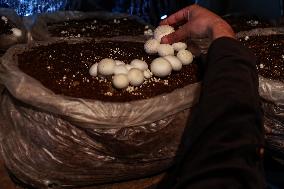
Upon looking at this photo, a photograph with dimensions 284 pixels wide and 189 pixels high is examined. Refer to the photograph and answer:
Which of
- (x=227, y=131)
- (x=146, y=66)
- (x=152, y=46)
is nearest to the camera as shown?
(x=227, y=131)

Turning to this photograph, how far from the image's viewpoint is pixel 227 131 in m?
0.79

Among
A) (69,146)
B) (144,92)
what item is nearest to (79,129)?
(69,146)

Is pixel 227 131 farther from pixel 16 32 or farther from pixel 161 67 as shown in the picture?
pixel 16 32

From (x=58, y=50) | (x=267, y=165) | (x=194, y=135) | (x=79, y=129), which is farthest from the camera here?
(x=267, y=165)

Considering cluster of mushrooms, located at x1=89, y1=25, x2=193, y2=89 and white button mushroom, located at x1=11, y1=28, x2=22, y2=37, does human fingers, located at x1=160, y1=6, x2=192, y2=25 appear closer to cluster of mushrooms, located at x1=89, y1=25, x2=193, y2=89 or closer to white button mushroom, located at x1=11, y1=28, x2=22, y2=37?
cluster of mushrooms, located at x1=89, y1=25, x2=193, y2=89

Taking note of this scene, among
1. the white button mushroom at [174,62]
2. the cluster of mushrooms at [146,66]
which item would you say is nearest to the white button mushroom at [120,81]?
the cluster of mushrooms at [146,66]

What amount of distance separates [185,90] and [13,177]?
28.7 inches

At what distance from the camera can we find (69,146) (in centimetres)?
116

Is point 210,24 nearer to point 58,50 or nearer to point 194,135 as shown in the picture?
point 194,135

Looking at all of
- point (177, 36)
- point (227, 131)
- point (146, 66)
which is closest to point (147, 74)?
point (146, 66)

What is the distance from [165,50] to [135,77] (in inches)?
10.0

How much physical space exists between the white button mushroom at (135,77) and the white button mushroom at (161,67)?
0.26 ft

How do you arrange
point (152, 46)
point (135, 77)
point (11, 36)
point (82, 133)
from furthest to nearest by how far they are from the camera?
point (11, 36) < point (152, 46) < point (135, 77) < point (82, 133)

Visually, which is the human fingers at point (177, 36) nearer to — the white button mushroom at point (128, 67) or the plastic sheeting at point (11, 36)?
the white button mushroom at point (128, 67)
